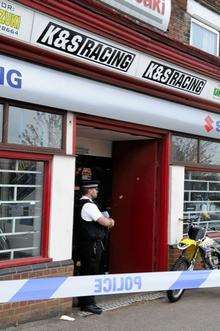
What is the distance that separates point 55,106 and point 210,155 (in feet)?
14.5

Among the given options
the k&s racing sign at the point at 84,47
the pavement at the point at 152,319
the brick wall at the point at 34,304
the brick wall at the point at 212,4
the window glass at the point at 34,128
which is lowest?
the pavement at the point at 152,319

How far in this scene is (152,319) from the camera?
23.6ft

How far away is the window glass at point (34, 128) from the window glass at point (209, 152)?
12.5ft

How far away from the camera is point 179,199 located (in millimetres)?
9672

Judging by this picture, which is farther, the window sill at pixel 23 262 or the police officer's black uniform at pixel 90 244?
the police officer's black uniform at pixel 90 244

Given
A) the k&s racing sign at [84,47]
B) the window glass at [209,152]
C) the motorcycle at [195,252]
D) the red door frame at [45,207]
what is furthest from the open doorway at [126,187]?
the red door frame at [45,207]

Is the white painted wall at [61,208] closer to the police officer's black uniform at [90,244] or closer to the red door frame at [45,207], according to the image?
the red door frame at [45,207]

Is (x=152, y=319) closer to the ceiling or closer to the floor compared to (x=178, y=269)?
closer to the floor

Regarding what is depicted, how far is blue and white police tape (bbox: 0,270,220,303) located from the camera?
539 cm

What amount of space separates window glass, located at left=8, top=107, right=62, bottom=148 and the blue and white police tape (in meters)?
1.87

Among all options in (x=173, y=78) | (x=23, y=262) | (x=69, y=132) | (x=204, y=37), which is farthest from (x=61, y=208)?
(x=204, y=37)

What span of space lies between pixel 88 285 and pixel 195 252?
9.58 feet

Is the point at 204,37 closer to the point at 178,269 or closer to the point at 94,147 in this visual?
the point at 94,147

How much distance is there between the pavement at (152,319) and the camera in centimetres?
674
